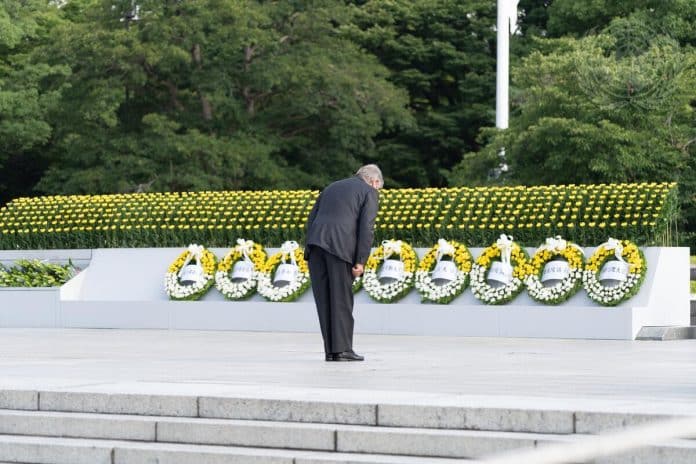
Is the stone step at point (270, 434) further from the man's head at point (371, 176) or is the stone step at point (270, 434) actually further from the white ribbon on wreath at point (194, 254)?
the white ribbon on wreath at point (194, 254)

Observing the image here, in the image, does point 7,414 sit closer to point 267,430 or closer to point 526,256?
point 267,430

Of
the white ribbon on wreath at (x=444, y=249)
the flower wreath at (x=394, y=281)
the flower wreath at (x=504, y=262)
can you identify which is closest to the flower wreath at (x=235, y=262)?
the flower wreath at (x=394, y=281)

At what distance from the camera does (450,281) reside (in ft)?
53.2

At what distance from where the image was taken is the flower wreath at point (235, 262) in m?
17.6

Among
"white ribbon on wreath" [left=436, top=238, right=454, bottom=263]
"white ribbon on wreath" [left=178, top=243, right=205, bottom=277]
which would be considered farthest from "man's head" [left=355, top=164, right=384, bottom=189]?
"white ribbon on wreath" [left=178, top=243, right=205, bottom=277]

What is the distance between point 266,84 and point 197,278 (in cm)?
2008

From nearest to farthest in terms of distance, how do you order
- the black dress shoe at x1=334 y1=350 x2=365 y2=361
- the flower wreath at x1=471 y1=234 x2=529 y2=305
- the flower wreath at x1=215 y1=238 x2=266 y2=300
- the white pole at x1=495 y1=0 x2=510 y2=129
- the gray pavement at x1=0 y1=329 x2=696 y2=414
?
the gray pavement at x1=0 y1=329 x2=696 y2=414 → the black dress shoe at x1=334 y1=350 x2=365 y2=361 → the flower wreath at x1=471 y1=234 x2=529 y2=305 → the flower wreath at x1=215 y1=238 x2=266 y2=300 → the white pole at x1=495 y1=0 x2=510 y2=129

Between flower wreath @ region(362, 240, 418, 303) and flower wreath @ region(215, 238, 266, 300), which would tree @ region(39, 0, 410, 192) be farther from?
flower wreath @ region(362, 240, 418, 303)

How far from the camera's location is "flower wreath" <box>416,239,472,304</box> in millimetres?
16172

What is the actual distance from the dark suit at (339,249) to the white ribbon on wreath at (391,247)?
516cm

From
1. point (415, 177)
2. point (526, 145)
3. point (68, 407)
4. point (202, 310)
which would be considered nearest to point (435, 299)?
point (202, 310)

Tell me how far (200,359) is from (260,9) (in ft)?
87.2

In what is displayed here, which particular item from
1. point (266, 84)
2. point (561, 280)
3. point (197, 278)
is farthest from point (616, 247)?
point (266, 84)

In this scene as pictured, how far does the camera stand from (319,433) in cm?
744
